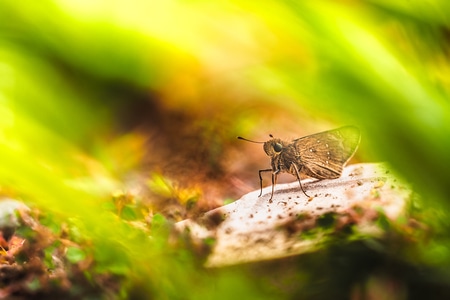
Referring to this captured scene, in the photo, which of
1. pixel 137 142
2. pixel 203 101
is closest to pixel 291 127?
pixel 203 101

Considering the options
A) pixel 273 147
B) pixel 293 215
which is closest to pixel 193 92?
pixel 273 147

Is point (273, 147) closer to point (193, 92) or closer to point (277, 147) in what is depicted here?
point (277, 147)

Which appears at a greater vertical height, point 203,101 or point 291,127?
point 203,101

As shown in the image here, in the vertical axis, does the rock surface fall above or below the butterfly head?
below

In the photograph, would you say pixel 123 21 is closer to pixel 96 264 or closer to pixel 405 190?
pixel 96 264

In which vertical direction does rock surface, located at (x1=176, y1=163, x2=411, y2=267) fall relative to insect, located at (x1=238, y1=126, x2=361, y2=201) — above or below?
below

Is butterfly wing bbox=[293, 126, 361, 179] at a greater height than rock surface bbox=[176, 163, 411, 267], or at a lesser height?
greater
